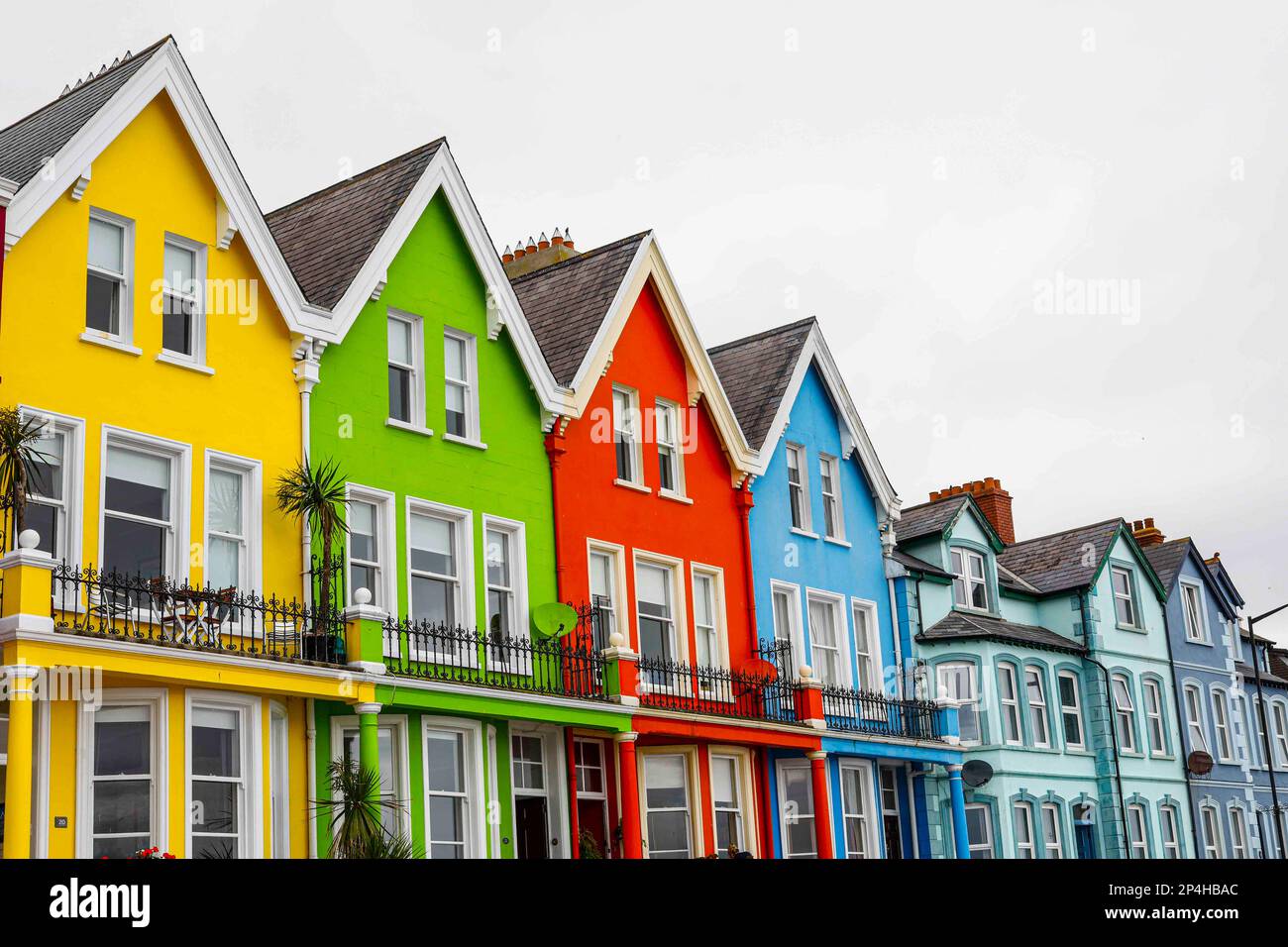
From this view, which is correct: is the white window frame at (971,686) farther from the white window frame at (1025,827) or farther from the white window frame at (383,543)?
the white window frame at (383,543)

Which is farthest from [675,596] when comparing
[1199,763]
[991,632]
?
[1199,763]

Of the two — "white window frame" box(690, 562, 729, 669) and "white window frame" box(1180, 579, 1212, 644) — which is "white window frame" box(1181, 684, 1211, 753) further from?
"white window frame" box(690, 562, 729, 669)

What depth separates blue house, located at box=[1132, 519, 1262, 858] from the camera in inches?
1617

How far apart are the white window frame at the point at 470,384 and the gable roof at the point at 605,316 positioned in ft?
5.67

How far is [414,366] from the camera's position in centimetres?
2434

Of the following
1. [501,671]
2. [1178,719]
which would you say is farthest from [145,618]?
[1178,719]

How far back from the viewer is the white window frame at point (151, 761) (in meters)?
18.3

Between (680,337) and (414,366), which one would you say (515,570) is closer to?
(414,366)

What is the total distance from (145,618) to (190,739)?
1.56m

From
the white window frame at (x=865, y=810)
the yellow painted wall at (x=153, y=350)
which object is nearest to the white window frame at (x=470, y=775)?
the yellow painted wall at (x=153, y=350)

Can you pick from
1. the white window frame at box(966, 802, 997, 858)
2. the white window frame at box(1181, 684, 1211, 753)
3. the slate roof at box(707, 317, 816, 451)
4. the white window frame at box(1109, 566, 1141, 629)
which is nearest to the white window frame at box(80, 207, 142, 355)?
the slate roof at box(707, 317, 816, 451)

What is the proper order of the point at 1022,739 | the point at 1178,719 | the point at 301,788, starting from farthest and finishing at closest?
1. the point at 1178,719
2. the point at 1022,739
3. the point at 301,788

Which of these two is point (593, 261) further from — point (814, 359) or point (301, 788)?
point (301, 788)
